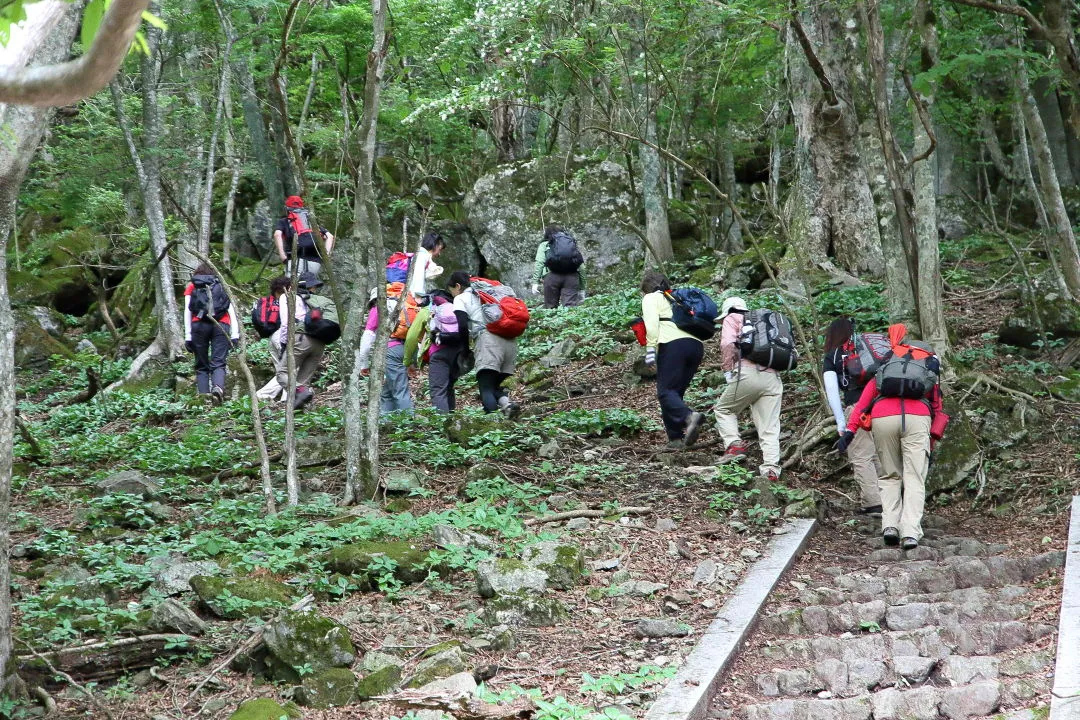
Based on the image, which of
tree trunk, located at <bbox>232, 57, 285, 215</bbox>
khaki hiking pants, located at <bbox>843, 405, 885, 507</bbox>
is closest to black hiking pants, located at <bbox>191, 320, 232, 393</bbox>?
tree trunk, located at <bbox>232, 57, 285, 215</bbox>

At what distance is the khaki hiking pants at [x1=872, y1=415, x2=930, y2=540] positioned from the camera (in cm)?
765

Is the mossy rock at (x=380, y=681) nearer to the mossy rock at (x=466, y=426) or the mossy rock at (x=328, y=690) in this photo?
the mossy rock at (x=328, y=690)

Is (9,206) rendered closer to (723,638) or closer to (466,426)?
(723,638)

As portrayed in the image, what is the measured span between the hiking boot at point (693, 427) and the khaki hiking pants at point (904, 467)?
2045 millimetres

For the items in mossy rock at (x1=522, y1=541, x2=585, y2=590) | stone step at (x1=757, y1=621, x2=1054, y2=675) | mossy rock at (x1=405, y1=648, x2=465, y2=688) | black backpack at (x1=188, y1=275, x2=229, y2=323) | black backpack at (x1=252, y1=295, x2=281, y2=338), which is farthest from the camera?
black backpack at (x1=188, y1=275, x2=229, y2=323)

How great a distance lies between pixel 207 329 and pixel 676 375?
6370 mm

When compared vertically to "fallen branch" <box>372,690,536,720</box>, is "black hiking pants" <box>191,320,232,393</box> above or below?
above

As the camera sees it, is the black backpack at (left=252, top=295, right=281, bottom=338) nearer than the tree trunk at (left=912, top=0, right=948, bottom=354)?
No

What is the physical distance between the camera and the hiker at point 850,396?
8.80 m

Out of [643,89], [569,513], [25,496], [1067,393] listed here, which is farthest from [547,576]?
[643,89]

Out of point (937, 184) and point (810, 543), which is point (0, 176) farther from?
point (937, 184)

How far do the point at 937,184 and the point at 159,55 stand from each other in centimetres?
1537

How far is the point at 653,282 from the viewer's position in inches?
377

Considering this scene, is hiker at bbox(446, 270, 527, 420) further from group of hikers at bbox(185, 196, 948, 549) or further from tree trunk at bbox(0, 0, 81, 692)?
tree trunk at bbox(0, 0, 81, 692)
